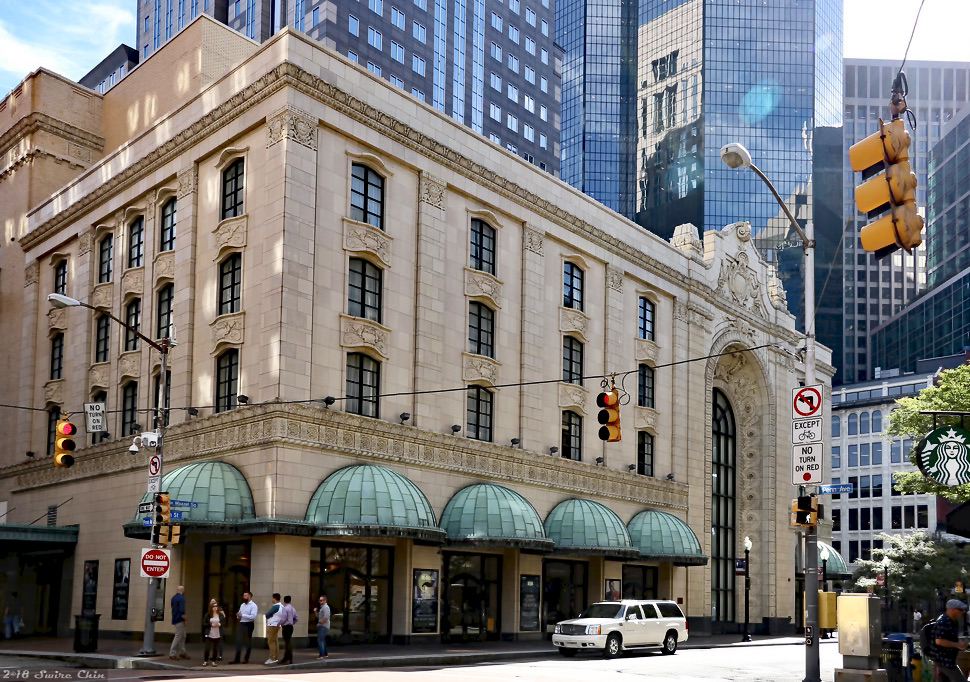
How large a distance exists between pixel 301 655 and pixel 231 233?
45.7 ft

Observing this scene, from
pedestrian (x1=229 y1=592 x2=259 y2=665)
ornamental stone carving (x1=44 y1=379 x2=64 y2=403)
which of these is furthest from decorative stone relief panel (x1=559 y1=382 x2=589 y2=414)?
ornamental stone carving (x1=44 y1=379 x2=64 y2=403)

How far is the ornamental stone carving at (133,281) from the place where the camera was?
40.1 meters

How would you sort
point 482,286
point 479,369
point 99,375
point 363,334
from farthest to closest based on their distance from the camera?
point 99,375
point 482,286
point 479,369
point 363,334

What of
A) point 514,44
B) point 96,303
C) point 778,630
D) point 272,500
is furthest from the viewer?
point 514,44

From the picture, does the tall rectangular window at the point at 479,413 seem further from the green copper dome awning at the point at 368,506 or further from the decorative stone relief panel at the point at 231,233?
the decorative stone relief panel at the point at 231,233

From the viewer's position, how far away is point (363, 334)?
34.9 metres

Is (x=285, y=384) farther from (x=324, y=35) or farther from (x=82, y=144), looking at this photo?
(x=324, y=35)

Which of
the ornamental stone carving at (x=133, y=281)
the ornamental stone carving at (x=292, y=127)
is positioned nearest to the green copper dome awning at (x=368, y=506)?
the ornamental stone carving at (x=292, y=127)

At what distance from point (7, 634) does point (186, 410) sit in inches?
500

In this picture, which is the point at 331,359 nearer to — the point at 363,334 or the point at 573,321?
the point at 363,334

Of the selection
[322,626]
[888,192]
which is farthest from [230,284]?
[888,192]

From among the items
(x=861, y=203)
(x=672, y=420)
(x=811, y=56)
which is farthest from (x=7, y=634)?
(x=811, y=56)

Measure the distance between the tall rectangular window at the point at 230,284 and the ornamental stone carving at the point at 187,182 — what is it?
3555 mm

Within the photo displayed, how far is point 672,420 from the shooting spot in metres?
51.3
